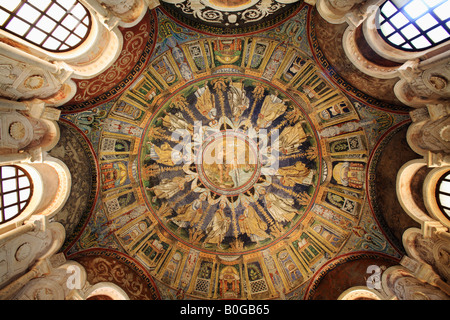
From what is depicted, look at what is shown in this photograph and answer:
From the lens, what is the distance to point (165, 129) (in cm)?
1273

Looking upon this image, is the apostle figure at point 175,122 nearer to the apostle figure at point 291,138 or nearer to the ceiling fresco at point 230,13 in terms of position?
the ceiling fresco at point 230,13

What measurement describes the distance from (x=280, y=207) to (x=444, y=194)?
22.8ft

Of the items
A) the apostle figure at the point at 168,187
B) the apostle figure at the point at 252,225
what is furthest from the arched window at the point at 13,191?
the apostle figure at the point at 252,225

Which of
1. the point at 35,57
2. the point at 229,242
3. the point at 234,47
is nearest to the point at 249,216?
the point at 229,242

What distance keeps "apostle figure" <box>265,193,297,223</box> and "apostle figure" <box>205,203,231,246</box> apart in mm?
2476

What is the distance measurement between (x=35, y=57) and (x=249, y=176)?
10.3 m

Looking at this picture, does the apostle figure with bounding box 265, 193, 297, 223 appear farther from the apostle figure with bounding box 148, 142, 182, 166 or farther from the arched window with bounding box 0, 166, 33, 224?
the arched window with bounding box 0, 166, 33, 224

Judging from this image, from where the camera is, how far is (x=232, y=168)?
13.9 meters

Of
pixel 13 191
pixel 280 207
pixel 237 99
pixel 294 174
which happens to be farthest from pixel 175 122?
pixel 280 207

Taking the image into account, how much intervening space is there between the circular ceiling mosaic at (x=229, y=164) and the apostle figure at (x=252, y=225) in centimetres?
5

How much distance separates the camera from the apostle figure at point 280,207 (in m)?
13.5

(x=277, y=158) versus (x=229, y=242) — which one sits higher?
(x=277, y=158)

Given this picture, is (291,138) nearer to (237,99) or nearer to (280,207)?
(237,99)

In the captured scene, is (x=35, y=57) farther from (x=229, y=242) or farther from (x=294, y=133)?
(x=229, y=242)
